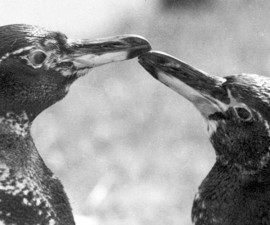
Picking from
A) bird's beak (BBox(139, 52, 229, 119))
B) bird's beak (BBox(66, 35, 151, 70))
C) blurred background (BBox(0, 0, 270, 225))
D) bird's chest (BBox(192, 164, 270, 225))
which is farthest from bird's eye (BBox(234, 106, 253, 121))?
blurred background (BBox(0, 0, 270, 225))

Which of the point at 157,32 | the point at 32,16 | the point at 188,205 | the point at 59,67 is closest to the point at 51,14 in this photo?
the point at 32,16

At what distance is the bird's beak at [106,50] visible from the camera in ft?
10.4

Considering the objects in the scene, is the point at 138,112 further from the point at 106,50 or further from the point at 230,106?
the point at 230,106

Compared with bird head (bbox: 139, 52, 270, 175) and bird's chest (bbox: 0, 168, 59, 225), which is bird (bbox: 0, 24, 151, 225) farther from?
bird head (bbox: 139, 52, 270, 175)

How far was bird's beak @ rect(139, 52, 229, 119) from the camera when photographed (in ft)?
10.1

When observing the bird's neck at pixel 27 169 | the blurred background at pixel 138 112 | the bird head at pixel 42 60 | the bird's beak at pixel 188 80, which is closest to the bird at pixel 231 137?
the bird's beak at pixel 188 80

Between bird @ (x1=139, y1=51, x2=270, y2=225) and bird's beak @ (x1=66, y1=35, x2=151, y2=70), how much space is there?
0.06 meters

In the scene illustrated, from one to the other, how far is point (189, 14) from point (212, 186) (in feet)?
19.7

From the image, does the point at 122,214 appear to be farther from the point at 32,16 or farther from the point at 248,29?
the point at 248,29

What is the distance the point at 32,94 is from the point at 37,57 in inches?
6.3

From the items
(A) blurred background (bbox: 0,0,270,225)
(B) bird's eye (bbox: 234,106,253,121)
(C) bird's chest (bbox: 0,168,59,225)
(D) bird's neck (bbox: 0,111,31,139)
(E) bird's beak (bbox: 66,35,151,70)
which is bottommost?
(A) blurred background (bbox: 0,0,270,225)

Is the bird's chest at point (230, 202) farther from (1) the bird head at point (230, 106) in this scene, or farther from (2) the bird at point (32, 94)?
(2) the bird at point (32, 94)

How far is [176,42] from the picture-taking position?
8.48 m

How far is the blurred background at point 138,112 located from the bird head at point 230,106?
3422 mm
